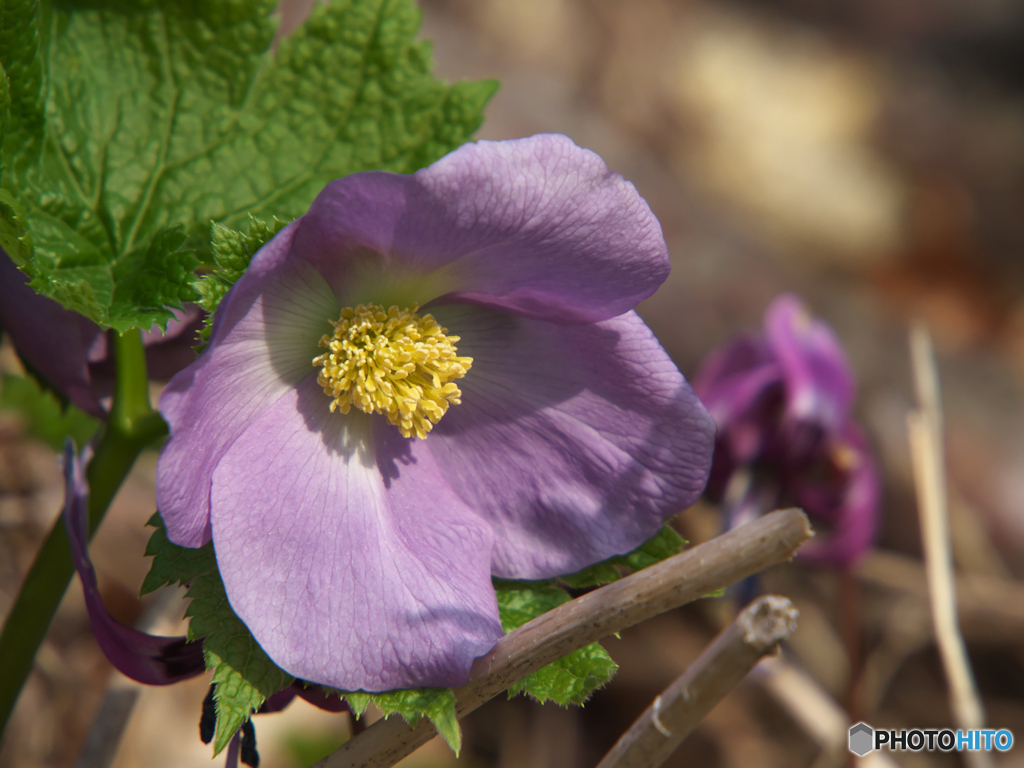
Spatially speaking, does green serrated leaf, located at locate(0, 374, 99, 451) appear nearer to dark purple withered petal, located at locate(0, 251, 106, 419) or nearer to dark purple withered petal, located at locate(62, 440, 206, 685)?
dark purple withered petal, located at locate(0, 251, 106, 419)

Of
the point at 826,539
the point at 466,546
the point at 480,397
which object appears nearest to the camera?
the point at 466,546

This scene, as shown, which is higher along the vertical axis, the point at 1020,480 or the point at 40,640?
the point at 40,640

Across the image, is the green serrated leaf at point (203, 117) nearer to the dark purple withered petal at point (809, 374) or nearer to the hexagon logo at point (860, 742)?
the dark purple withered petal at point (809, 374)

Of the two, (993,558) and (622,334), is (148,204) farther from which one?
(993,558)

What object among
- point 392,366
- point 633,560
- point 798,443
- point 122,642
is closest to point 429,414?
point 392,366

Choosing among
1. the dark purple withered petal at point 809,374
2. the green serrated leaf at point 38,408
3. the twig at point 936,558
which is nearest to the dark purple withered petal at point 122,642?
the green serrated leaf at point 38,408

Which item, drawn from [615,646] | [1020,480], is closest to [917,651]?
[1020,480]

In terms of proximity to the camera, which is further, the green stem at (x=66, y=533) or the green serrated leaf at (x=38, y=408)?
the green serrated leaf at (x=38, y=408)
